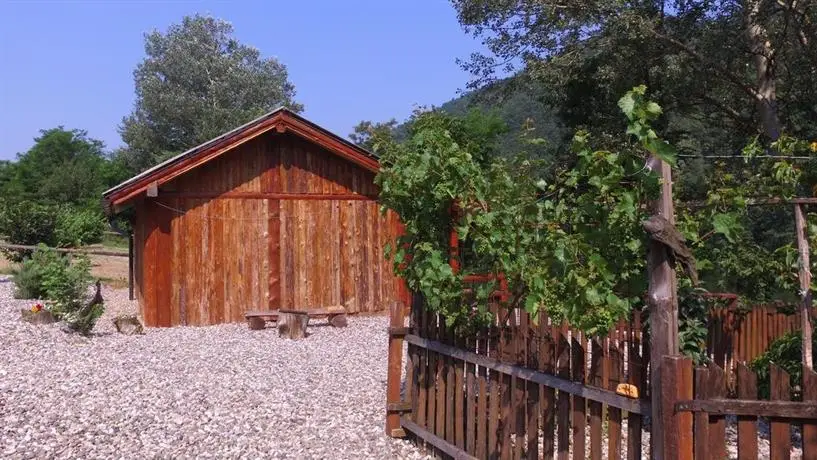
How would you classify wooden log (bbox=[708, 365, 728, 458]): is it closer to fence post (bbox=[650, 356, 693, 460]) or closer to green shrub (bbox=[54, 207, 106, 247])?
fence post (bbox=[650, 356, 693, 460])

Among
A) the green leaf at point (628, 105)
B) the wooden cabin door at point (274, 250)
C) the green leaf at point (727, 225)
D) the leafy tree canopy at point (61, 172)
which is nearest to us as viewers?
the green leaf at point (628, 105)

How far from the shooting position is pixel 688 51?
Result: 16.8m

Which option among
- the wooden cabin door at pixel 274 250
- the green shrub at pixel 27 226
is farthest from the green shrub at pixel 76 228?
the wooden cabin door at pixel 274 250

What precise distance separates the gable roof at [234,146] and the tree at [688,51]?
236 inches

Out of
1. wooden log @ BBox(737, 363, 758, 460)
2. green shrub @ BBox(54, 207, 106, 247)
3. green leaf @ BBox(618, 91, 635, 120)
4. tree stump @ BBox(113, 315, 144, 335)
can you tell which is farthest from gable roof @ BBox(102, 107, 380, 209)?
green shrub @ BBox(54, 207, 106, 247)

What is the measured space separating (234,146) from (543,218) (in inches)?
397

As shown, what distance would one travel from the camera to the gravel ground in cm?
662

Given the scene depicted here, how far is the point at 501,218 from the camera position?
5.13 metres

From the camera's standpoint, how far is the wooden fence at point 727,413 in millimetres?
3459

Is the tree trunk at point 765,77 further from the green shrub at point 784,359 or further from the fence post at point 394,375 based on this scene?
the fence post at point 394,375

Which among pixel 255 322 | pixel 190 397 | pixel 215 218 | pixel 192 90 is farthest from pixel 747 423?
pixel 192 90

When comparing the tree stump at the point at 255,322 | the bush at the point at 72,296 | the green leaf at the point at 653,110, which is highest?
the green leaf at the point at 653,110

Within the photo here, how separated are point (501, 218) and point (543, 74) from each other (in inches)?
553

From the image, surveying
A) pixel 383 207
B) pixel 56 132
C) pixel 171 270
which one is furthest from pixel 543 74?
pixel 56 132
